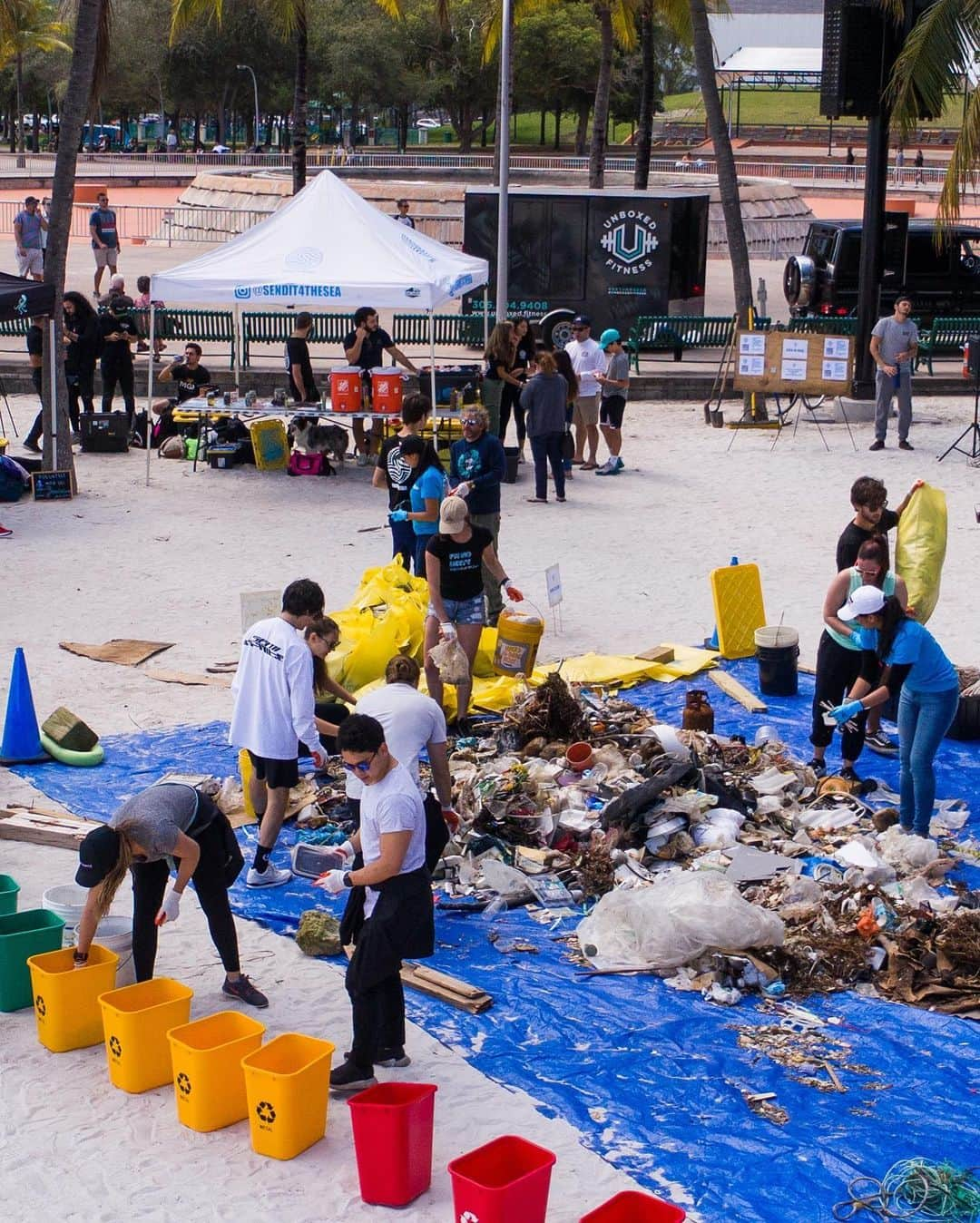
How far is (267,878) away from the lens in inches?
319

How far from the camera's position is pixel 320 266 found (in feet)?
55.2

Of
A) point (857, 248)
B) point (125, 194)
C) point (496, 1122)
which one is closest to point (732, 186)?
point (857, 248)

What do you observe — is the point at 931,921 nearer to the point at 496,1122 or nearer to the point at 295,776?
the point at 496,1122

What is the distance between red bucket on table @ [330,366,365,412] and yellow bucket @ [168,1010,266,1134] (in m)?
11.7

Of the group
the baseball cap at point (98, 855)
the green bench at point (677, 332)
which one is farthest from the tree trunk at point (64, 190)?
the baseball cap at point (98, 855)

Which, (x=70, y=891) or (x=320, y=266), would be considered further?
(x=320, y=266)

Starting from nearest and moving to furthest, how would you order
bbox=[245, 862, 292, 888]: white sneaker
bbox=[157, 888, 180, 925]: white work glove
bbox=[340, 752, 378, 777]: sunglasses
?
bbox=[340, 752, 378, 777]: sunglasses → bbox=[157, 888, 180, 925]: white work glove → bbox=[245, 862, 292, 888]: white sneaker

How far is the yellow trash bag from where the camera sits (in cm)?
1078

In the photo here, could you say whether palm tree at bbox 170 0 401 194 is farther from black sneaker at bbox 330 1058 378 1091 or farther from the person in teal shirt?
black sneaker at bbox 330 1058 378 1091

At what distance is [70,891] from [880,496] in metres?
5.19

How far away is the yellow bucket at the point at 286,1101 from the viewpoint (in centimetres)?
562

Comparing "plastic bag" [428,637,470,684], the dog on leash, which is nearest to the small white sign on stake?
"plastic bag" [428,637,470,684]

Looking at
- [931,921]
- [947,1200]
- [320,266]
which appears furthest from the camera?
[320,266]

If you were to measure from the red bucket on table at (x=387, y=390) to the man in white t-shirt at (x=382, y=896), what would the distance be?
36.5 ft
